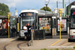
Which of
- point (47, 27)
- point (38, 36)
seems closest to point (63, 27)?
point (47, 27)

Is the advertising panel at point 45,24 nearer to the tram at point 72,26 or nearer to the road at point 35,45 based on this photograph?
the tram at point 72,26

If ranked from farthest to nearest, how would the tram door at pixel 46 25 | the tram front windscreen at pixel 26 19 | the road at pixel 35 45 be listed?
the tram door at pixel 46 25, the tram front windscreen at pixel 26 19, the road at pixel 35 45

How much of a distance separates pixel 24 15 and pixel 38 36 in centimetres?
271

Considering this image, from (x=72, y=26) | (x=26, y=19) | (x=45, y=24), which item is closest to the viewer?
(x=72, y=26)

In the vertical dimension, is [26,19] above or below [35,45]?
above

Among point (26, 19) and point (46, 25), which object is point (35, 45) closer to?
point (26, 19)

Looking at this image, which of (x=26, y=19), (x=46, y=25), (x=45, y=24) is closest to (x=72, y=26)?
(x=26, y=19)

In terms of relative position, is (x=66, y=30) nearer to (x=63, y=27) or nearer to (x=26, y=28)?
(x=63, y=27)

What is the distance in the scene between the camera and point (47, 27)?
89.4 feet

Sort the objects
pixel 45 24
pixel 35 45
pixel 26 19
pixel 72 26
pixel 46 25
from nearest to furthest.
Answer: pixel 35 45 → pixel 72 26 → pixel 26 19 → pixel 46 25 → pixel 45 24

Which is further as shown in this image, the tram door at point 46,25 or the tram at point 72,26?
the tram door at point 46,25

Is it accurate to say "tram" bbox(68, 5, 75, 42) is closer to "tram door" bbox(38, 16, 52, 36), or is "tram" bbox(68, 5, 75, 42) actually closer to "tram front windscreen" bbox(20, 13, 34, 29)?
"tram front windscreen" bbox(20, 13, 34, 29)

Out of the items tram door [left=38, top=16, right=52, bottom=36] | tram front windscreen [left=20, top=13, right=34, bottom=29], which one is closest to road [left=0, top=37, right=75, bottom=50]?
tram front windscreen [left=20, top=13, right=34, bottom=29]

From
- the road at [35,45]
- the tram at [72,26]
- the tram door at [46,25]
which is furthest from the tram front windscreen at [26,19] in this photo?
the tram door at [46,25]
